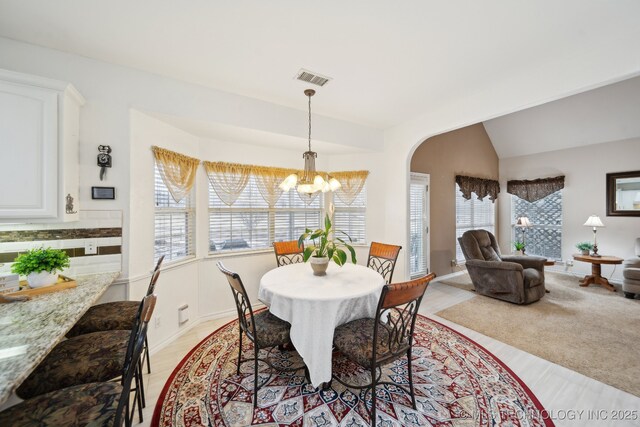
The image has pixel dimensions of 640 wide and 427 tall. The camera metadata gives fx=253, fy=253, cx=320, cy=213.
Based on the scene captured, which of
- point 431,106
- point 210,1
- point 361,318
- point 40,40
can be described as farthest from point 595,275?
point 40,40

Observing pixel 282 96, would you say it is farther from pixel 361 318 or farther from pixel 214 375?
pixel 214 375

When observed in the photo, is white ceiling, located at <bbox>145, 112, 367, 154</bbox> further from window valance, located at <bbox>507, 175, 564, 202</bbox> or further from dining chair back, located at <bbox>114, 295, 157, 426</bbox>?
window valance, located at <bbox>507, 175, 564, 202</bbox>

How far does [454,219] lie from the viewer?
17.9 feet

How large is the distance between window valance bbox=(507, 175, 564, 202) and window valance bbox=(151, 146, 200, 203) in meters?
6.99

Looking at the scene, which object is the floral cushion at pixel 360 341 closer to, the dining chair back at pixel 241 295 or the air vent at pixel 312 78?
the dining chair back at pixel 241 295

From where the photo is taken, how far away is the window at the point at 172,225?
2.77 m

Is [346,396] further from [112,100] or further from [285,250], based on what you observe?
[112,100]

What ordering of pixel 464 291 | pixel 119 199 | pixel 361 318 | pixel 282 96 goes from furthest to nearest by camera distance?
pixel 464 291, pixel 282 96, pixel 119 199, pixel 361 318

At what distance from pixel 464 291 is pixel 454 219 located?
1649 mm

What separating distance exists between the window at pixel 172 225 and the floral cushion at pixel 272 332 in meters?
1.49

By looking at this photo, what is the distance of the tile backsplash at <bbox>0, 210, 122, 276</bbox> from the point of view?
1.96m

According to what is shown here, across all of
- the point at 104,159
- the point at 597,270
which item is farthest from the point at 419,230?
the point at 104,159

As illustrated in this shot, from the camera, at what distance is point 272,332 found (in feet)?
6.49

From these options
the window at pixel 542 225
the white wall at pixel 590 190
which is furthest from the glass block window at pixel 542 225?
Answer: the white wall at pixel 590 190
